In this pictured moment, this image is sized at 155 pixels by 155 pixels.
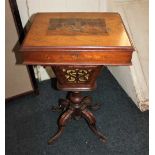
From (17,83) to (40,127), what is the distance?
46 centimetres

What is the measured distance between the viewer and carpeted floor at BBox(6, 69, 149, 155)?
1654 mm

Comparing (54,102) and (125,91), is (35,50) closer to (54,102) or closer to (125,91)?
(54,102)

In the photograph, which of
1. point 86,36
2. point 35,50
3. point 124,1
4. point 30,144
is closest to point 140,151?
point 30,144

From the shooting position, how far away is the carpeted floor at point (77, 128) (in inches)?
65.1

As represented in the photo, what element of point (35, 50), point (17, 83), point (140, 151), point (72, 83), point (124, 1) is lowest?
point (140, 151)

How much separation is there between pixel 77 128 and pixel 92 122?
0.21 m

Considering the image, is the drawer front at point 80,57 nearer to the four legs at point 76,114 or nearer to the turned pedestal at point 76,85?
the turned pedestal at point 76,85

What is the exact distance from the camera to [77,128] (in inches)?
72.2

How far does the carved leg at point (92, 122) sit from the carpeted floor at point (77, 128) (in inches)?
1.6

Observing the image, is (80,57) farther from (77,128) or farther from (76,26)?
(77,128)

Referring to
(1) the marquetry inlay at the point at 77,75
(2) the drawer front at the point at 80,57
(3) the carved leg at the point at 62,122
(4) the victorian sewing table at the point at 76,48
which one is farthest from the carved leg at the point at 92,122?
(2) the drawer front at the point at 80,57

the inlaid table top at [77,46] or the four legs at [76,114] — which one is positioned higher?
the inlaid table top at [77,46]

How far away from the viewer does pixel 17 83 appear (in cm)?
204

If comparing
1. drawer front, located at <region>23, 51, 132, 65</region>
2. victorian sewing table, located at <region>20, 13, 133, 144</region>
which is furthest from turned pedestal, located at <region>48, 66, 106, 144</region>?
drawer front, located at <region>23, 51, 132, 65</region>
